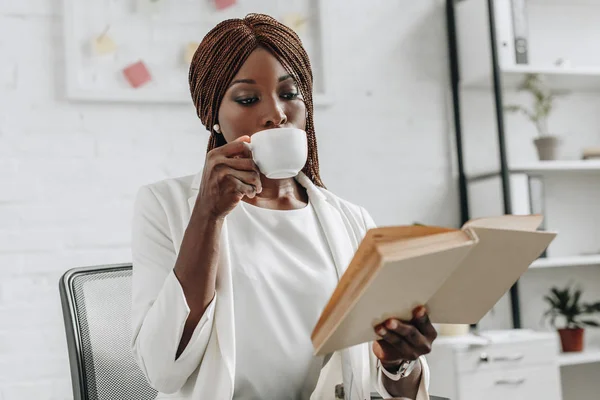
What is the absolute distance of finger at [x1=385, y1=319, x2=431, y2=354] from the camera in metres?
0.94

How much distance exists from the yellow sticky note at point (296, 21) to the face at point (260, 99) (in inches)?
60.0

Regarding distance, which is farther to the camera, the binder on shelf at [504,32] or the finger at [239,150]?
the binder on shelf at [504,32]

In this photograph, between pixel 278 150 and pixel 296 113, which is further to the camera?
pixel 296 113

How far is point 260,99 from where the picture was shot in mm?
1195

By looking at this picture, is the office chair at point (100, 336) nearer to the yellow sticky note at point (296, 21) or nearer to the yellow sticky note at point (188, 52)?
the yellow sticky note at point (188, 52)

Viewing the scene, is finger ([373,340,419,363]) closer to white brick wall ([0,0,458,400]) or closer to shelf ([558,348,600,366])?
white brick wall ([0,0,458,400])

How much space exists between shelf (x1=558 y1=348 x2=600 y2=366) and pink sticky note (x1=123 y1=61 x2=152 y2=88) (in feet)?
5.97

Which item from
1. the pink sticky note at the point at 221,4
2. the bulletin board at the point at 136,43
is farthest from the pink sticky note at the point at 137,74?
the pink sticky note at the point at 221,4

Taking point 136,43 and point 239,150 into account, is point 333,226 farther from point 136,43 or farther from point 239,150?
point 136,43

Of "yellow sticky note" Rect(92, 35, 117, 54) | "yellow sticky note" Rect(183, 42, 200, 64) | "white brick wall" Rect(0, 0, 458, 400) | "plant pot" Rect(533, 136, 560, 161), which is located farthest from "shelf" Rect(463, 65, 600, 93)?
"yellow sticky note" Rect(92, 35, 117, 54)

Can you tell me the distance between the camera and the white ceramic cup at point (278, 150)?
3.21ft

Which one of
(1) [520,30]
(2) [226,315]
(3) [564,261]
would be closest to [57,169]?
(2) [226,315]

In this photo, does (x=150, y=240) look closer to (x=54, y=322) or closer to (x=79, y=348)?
(x=79, y=348)

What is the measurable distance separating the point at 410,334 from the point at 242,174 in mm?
310
